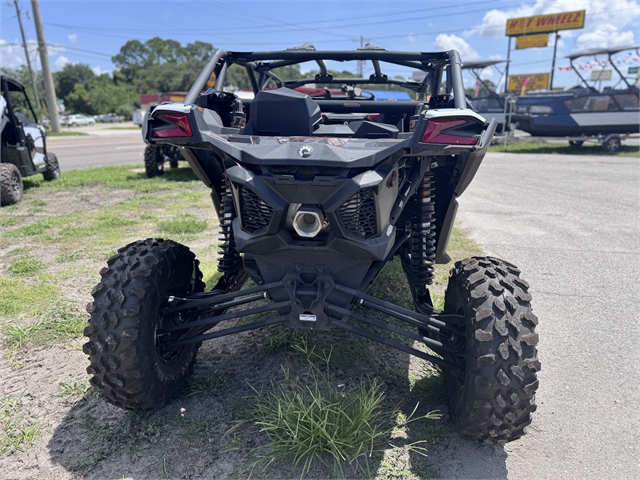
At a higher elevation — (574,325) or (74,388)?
(74,388)

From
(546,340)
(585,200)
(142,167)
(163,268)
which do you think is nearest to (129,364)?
(163,268)

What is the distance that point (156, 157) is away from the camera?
10844mm

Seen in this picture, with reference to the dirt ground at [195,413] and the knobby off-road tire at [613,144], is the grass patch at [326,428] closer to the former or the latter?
the dirt ground at [195,413]

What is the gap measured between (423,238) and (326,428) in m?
1.23

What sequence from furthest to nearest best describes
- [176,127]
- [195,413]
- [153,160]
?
[153,160] → [195,413] → [176,127]

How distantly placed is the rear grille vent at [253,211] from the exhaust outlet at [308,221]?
13cm

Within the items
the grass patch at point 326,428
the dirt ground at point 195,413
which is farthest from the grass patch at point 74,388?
the grass patch at point 326,428

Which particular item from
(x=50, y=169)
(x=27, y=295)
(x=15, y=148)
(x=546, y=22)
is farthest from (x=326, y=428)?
(x=546, y=22)


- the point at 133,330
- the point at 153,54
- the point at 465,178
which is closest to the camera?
the point at 133,330

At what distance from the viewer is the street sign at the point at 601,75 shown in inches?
675

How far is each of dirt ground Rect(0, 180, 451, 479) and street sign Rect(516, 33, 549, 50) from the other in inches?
1856

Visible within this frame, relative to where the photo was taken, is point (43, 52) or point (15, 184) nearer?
point (15, 184)

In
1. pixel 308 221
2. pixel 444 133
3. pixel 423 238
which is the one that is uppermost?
pixel 444 133

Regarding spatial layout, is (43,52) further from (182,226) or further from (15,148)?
(182,226)
